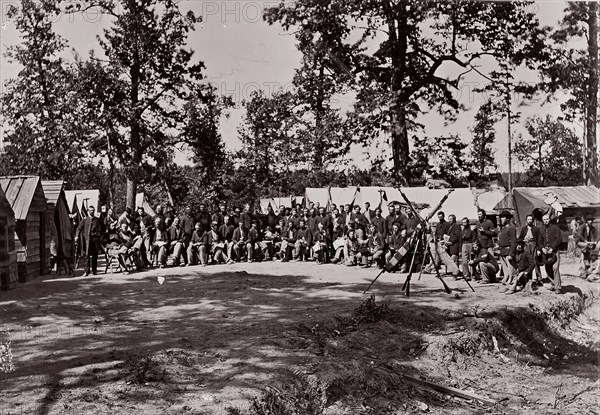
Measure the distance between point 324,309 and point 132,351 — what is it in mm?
4011

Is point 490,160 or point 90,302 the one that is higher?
point 490,160

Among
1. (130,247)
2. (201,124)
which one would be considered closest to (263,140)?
(201,124)

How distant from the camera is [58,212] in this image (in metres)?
17.4

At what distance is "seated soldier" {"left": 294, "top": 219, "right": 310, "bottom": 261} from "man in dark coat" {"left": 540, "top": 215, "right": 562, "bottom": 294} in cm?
796

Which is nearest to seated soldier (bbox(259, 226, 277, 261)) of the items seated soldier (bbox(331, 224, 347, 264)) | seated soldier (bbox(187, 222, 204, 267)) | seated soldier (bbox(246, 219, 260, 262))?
seated soldier (bbox(246, 219, 260, 262))

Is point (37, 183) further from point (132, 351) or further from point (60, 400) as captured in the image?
point (60, 400)

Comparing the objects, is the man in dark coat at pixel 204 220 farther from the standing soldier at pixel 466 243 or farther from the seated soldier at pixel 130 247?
the standing soldier at pixel 466 243

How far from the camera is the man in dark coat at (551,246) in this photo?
13133 mm

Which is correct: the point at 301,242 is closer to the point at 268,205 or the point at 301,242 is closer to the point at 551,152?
the point at 268,205

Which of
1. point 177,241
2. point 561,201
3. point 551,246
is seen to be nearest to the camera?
point 551,246

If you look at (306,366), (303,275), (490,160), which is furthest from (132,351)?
(490,160)

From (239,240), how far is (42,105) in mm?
16098

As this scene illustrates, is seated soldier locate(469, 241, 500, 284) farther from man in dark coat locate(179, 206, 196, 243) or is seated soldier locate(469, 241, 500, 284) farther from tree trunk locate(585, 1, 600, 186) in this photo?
tree trunk locate(585, 1, 600, 186)

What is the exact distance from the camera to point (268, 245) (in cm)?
2011
